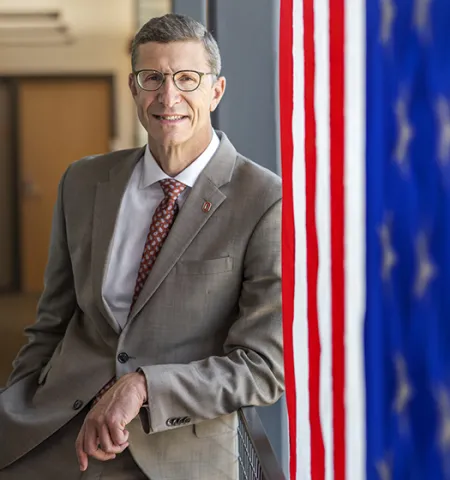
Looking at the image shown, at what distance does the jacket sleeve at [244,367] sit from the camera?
1.71m

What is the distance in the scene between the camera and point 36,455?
6.50 feet

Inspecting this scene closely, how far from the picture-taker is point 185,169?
2004 millimetres

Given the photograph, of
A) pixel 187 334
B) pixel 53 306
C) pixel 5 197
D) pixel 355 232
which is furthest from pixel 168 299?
pixel 5 197

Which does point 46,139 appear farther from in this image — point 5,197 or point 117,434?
point 117,434

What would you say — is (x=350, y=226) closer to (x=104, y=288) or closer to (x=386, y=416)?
(x=386, y=416)

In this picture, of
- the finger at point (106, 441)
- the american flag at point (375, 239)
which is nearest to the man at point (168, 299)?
the finger at point (106, 441)

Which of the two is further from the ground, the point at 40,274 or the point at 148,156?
the point at 148,156

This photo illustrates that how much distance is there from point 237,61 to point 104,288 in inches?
40.0

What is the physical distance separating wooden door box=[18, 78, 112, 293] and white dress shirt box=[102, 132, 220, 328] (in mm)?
8122

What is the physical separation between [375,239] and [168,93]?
1225 mm

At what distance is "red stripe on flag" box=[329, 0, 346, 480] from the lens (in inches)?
36.2

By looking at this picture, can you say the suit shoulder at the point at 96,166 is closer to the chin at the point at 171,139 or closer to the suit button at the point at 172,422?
the chin at the point at 171,139

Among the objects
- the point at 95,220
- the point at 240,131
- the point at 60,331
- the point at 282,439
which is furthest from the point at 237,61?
the point at 282,439

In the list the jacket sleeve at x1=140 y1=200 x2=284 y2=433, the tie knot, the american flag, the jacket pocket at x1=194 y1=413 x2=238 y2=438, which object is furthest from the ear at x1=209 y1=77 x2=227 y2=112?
the american flag
